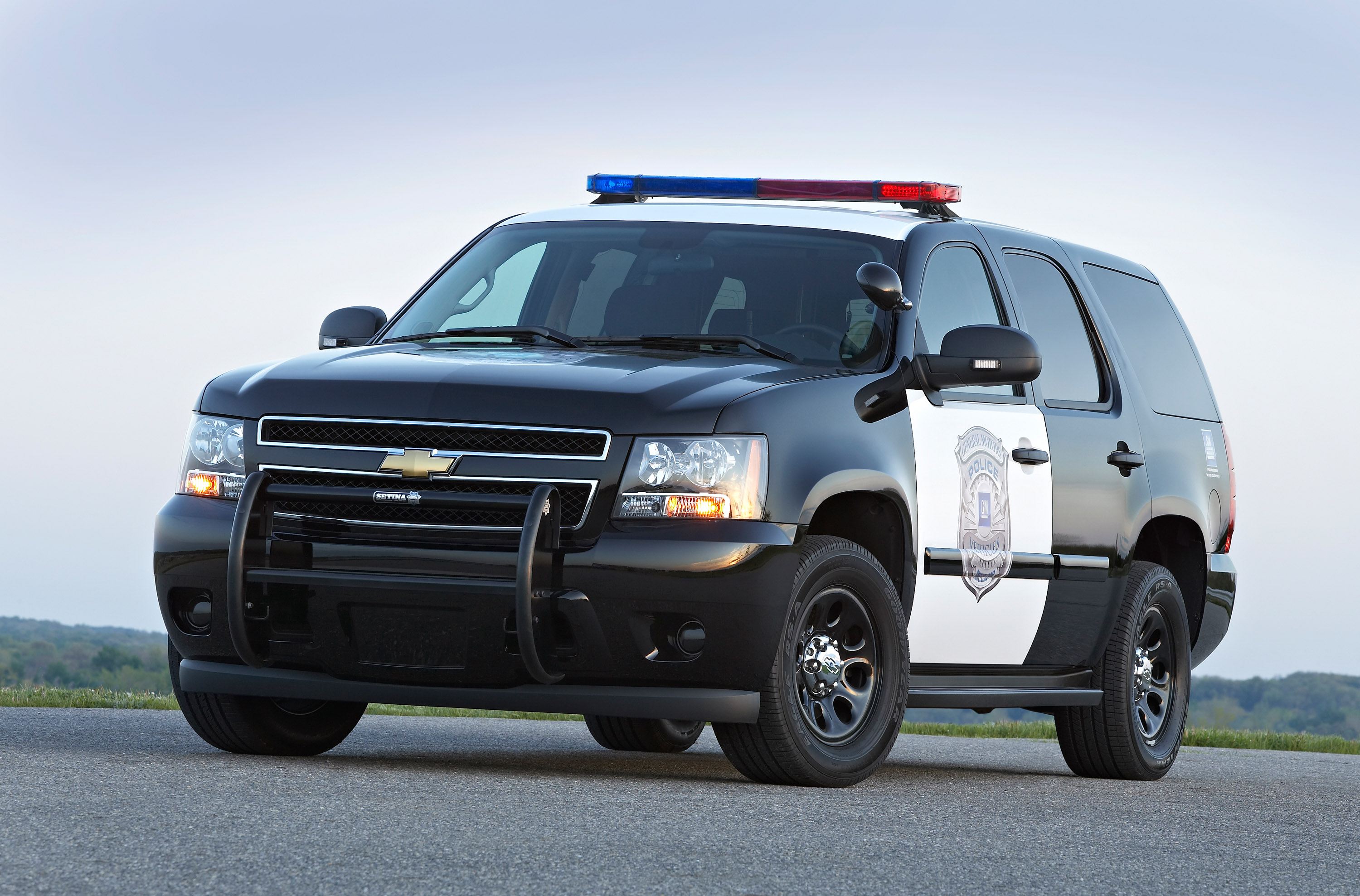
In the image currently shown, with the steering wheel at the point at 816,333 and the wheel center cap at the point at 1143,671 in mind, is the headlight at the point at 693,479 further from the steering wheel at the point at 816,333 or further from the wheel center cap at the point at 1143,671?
the wheel center cap at the point at 1143,671

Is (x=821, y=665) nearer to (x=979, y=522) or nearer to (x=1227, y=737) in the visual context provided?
(x=979, y=522)

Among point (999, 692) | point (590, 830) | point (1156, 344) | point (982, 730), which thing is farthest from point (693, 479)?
point (982, 730)

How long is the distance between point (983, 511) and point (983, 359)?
2.06 ft

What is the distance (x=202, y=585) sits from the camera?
688cm

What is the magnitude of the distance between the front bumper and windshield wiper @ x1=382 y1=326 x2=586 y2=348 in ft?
4.11

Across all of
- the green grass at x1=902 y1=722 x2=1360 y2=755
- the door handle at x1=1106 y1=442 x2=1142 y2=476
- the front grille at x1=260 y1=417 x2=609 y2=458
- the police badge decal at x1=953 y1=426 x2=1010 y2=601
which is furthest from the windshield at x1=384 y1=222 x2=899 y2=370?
the green grass at x1=902 y1=722 x2=1360 y2=755

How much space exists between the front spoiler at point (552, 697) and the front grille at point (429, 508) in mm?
534

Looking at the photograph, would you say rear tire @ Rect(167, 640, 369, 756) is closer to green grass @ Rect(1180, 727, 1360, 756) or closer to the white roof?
the white roof

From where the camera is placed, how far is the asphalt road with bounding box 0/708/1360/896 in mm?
4621

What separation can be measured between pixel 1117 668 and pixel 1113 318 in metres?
1.70

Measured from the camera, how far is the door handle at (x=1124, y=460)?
8773 mm

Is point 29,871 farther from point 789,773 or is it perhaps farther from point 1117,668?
point 1117,668

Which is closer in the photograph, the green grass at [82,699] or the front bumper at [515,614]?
the front bumper at [515,614]

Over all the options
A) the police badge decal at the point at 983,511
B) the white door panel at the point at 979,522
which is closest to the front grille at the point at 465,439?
the white door panel at the point at 979,522
